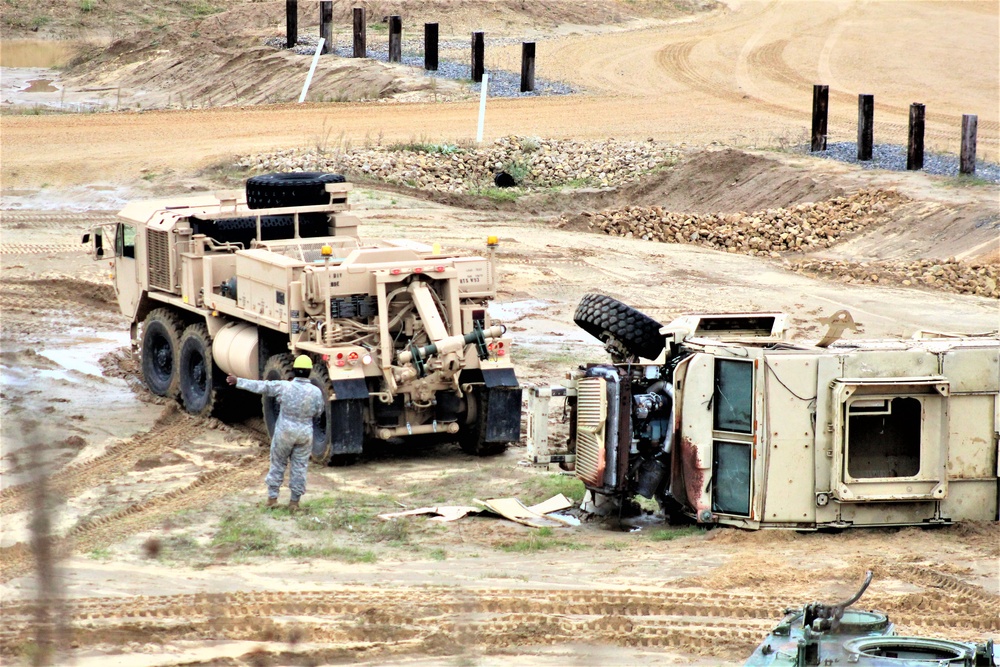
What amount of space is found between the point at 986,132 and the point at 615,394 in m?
23.2

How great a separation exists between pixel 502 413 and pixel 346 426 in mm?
1603

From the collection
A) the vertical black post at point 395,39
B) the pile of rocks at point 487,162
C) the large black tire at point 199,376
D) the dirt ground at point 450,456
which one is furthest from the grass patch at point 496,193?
the large black tire at point 199,376

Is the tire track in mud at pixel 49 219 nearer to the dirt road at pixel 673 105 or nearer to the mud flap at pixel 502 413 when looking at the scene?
the dirt road at pixel 673 105

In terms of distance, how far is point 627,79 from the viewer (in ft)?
126

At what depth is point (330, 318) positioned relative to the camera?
1434 centimetres

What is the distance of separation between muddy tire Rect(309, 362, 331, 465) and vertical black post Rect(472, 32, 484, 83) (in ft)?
71.3

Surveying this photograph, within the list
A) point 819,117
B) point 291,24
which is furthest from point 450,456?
point 291,24

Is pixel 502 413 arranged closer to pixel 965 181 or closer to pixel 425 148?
Result: pixel 965 181

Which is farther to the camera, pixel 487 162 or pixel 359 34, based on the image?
pixel 359 34

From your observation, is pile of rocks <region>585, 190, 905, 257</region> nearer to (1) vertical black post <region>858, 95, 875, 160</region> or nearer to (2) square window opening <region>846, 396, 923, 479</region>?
(1) vertical black post <region>858, 95, 875, 160</region>

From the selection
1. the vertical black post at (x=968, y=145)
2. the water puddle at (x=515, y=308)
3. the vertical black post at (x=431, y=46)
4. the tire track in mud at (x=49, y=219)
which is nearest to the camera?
the water puddle at (x=515, y=308)

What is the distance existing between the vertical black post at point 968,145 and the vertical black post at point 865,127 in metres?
1.98

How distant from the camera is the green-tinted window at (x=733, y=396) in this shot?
1187 cm

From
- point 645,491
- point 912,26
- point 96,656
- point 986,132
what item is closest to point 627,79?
point 986,132
